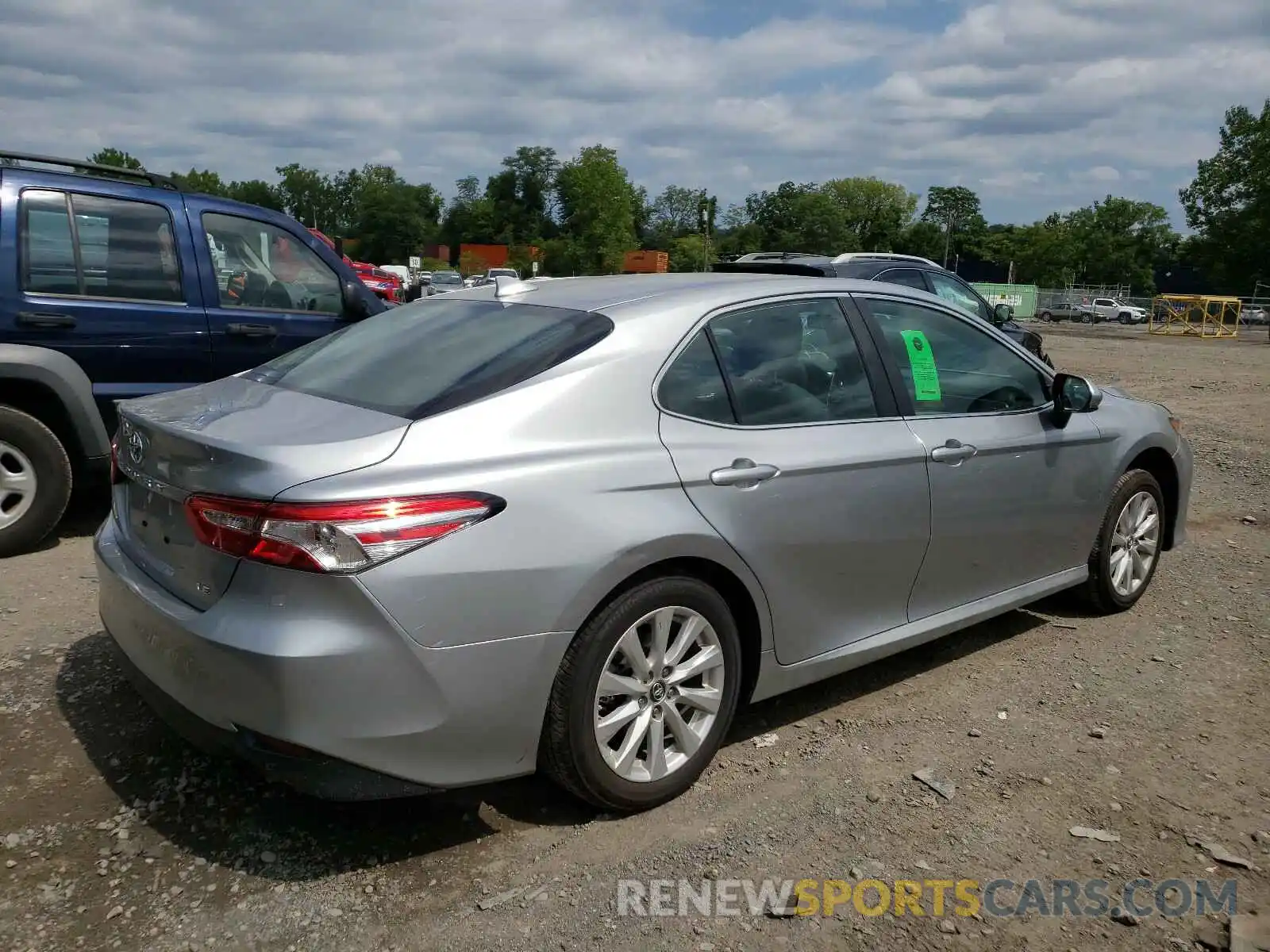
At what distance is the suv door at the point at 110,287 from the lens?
5738 millimetres

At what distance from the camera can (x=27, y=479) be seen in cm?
559

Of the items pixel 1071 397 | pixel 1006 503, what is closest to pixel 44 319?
pixel 1006 503

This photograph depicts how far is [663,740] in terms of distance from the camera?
328 cm

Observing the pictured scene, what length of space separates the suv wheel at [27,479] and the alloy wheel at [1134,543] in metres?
5.35

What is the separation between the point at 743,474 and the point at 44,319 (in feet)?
14.1

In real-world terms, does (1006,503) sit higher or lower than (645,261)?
lower

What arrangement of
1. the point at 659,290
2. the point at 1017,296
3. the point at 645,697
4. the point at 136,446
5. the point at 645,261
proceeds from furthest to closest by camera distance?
the point at 645,261, the point at 1017,296, the point at 659,290, the point at 136,446, the point at 645,697

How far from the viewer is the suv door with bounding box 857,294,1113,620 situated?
13.3ft

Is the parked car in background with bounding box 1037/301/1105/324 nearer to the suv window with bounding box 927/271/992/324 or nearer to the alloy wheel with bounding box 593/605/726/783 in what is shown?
the suv window with bounding box 927/271/992/324

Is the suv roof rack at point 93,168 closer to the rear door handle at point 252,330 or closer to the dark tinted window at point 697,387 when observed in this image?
the rear door handle at point 252,330

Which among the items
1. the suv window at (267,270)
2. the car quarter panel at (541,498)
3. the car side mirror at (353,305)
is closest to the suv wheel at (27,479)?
the suv window at (267,270)

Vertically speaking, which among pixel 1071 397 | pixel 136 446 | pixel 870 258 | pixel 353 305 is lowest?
pixel 136 446

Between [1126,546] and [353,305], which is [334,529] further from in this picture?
[353,305]

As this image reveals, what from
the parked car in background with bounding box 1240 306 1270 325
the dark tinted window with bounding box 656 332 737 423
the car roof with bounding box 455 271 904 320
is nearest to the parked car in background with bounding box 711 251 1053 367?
the car roof with bounding box 455 271 904 320
